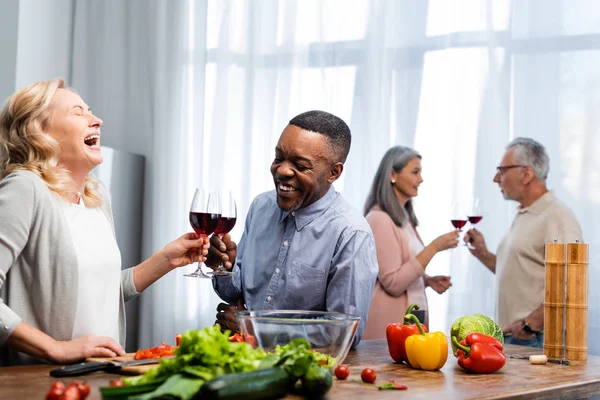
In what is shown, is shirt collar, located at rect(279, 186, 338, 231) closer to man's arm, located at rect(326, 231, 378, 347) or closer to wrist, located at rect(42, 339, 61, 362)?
man's arm, located at rect(326, 231, 378, 347)

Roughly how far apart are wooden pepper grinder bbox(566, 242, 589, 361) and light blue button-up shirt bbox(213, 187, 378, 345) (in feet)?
1.93

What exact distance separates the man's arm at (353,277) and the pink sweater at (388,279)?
1.56m

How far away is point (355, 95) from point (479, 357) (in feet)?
10.4

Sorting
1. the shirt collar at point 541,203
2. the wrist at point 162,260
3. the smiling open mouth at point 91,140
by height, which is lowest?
the wrist at point 162,260

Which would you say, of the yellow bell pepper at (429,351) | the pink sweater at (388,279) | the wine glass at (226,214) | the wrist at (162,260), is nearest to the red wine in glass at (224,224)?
the wine glass at (226,214)

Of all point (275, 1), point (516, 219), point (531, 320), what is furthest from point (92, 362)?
point (275, 1)

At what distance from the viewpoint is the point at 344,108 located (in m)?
5.02

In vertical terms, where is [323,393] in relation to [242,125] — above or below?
below

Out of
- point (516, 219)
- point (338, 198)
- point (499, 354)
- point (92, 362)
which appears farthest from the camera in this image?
point (516, 219)

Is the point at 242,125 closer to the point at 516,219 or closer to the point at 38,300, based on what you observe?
the point at 516,219

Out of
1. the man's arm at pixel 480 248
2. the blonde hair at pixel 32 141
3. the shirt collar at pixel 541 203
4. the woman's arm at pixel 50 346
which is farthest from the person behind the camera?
the man's arm at pixel 480 248

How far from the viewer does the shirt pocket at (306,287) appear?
2.50 meters

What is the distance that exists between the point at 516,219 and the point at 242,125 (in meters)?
1.99

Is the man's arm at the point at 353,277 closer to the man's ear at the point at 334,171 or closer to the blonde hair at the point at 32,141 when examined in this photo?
the man's ear at the point at 334,171
